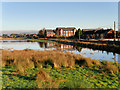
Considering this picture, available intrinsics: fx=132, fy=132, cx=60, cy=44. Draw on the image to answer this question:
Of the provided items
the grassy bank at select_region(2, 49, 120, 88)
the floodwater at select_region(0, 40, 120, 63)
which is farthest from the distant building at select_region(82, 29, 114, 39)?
the grassy bank at select_region(2, 49, 120, 88)

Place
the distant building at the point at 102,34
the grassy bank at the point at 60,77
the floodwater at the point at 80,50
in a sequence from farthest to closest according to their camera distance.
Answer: the distant building at the point at 102,34
the floodwater at the point at 80,50
the grassy bank at the point at 60,77

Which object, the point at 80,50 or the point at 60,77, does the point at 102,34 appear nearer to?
the point at 80,50

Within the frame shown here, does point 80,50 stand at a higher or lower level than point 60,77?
lower

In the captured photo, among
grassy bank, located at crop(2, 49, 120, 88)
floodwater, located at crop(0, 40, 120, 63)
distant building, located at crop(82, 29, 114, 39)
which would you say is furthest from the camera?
distant building, located at crop(82, 29, 114, 39)

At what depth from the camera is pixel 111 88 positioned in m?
7.62

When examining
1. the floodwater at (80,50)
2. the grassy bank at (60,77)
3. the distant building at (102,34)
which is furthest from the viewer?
the distant building at (102,34)

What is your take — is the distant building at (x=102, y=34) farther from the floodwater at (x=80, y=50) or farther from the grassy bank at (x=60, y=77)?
the grassy bank at (x=60, y=77)

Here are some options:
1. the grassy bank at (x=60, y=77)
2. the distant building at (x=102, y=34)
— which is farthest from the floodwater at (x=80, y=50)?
the distant building at (x=102, y=34)

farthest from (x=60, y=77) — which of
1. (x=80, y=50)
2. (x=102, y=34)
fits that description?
(x=102, y=34)

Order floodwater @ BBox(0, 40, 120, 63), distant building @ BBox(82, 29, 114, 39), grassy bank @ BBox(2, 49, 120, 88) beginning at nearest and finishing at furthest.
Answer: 1. grassy bank @ BBox(2, 49, 120, 88)
2. floodwater @ BBox(0, 40, 120, 63)
3. distant building @ BBox(82, 29, 114, 39)

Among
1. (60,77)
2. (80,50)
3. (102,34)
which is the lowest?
(80,50)

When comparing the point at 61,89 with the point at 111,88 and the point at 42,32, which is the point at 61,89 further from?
the point at 42,32

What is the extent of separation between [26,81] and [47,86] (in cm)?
180

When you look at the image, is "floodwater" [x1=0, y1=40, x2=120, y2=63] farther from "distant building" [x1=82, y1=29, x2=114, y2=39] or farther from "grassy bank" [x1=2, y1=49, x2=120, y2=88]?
"distant building" [x1=82, y1=29, x2=114, y2=39]
